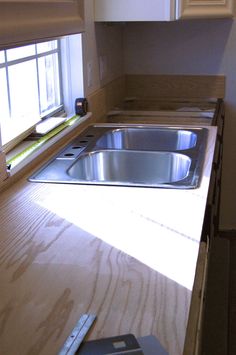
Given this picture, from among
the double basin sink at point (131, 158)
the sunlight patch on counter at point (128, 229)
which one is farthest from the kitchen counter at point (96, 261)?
the double basin sink at point (131, 158)

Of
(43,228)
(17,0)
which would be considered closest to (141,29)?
(17,0)

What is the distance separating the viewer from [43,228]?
1211mm

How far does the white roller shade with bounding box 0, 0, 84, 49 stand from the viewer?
1282mm

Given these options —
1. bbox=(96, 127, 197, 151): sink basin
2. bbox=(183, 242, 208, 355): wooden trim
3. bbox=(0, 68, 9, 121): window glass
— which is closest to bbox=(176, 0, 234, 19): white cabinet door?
bbox=(96, 127, 197, 151): sink basin

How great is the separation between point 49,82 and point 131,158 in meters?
0.58

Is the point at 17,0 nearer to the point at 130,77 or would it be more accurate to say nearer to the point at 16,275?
the point at 16,275

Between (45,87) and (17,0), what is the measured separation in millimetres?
886

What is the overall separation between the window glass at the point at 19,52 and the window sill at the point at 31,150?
1.03 ft

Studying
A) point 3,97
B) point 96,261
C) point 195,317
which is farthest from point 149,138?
point 195,317

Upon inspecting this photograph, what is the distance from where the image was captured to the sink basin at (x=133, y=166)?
189 cm

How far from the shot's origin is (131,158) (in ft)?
6.46

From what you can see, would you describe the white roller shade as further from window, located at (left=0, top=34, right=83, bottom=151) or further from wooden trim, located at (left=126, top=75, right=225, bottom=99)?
wooden trim, located at (left=126, top=75, right=225, bottom=99)

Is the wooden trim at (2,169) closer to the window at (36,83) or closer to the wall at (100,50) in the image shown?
the window at (36,83)

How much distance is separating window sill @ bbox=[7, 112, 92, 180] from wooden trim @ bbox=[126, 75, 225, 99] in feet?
3.58
